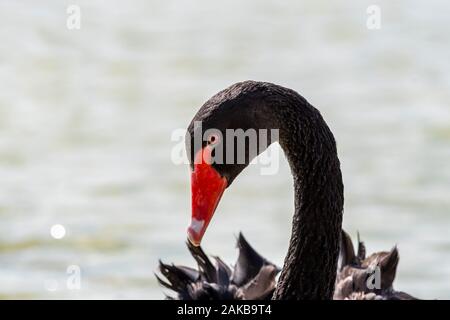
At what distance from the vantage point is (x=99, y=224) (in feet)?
22.7

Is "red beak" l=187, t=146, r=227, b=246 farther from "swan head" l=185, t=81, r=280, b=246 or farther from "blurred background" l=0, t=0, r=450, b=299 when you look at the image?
"blurred background" l=0, t=0, r=450, b=299

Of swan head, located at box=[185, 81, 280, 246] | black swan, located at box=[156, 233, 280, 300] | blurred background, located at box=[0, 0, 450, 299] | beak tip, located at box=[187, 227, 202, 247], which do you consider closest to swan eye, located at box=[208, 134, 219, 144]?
swan head, located at box=[185, 81, 280, 246]

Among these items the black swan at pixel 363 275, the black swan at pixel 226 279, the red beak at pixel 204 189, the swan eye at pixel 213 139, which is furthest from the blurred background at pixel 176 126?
the swan eye at pixel 213 139

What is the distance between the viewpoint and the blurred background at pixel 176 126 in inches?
258

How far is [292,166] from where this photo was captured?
4.25 metres

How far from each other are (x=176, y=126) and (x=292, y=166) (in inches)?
150

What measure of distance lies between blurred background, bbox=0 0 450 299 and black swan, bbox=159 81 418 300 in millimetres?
1897

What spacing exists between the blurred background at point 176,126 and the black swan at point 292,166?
6.22 feet

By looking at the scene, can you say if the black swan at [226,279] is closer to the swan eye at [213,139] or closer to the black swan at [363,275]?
the black swan at [363,275]

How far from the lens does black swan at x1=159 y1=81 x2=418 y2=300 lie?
382 centimetres

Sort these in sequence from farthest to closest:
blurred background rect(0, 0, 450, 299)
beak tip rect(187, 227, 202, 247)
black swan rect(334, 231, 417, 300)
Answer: blurred background rect(0, 0, 450, 299)
black swan rect(334, 231, 417, 300)
beak tip rect(187, 227, 202, 247)

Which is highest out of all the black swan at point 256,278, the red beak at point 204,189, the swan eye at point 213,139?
the swan eye at point 213,139

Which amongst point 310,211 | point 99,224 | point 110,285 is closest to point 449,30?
point 99,224

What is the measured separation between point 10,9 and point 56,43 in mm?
995
